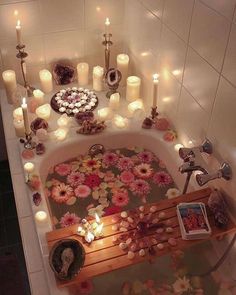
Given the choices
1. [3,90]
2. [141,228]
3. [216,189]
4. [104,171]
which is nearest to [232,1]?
[216,189]

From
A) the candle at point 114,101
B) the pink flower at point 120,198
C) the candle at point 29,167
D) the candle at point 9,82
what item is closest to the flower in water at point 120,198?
the pink flower at point 120,198

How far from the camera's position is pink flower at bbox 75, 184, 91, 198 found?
5.62 feet

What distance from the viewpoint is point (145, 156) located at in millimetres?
1906

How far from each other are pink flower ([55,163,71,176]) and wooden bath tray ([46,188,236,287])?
1.53ft

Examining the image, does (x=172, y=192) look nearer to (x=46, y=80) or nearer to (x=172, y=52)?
(x=172, y=52)

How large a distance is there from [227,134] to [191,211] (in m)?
0.33

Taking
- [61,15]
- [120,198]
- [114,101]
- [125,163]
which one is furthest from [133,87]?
[120,198]

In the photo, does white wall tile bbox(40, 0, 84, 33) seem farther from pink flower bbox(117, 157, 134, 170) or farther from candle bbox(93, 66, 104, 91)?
pink flower bbox(117, 157, 134, 170)

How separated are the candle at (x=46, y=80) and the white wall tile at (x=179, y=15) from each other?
76 cm

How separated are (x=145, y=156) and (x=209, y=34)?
76 cm

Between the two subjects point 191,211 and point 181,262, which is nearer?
Answer: point 191,211

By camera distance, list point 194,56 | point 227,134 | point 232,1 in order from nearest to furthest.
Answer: point 232,1 < point 227,134 < point 194,56

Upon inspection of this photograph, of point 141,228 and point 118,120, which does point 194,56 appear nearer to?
point 118,120

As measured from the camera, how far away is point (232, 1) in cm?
117
